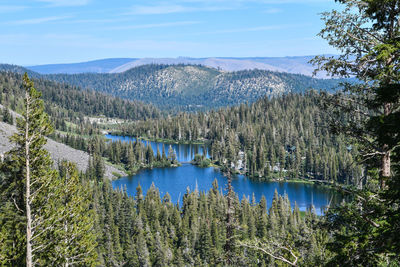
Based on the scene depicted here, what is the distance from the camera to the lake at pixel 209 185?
120188mm

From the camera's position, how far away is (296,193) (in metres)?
128

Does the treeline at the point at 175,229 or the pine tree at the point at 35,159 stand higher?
the pine tree at the point at 35,159

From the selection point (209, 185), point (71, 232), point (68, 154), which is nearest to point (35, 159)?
point (71, 232)

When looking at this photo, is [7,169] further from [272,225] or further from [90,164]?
[90,164]

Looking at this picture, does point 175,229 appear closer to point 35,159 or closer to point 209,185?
point 35,159

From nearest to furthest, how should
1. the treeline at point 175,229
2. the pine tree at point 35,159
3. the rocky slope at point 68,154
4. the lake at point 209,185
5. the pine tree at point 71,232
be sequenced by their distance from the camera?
the pine tree at point 35,159
the pine tree at point 71,232
the treeline at point 175,229
the lake at point 209,185
the rocky slope at point 68,154

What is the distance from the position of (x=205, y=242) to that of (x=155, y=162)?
361ft

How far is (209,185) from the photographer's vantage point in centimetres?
13612

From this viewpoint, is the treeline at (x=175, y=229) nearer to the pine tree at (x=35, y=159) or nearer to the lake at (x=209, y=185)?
the lake at (x=209, y=185)

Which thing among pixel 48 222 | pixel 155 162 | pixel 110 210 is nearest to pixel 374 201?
pixel 48 222

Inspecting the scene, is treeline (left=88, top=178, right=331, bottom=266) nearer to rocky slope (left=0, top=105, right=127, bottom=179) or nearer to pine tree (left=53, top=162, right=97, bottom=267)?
pine tree (left=53, top=162, right=97, bottom=267)

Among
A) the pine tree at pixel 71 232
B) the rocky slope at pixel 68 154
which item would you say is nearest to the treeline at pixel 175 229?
the pine tree at pixel 71 232

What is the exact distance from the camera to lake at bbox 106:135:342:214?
120 meters

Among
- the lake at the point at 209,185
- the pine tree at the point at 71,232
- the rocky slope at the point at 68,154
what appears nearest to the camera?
the pine tree at the point at 71,232
